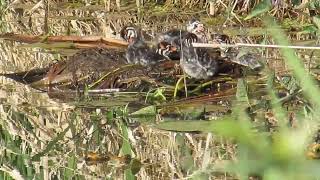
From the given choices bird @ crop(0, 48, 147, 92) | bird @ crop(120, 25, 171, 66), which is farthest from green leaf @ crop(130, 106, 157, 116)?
bird @ crop(120, 25, 171, 66)

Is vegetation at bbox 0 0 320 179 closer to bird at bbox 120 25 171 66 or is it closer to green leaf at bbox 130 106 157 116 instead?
green leaf at bbox 130 106 157 116

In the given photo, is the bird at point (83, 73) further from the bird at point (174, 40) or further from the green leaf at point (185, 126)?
the green leaf at point (185, 126)

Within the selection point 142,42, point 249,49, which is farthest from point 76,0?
point 249,49

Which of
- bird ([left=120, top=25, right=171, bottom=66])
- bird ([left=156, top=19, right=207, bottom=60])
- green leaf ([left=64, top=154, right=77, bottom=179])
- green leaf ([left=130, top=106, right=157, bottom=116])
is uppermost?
bird ([left=156, top=19, right=207, bottom=60])

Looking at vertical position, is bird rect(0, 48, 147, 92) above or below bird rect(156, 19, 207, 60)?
below

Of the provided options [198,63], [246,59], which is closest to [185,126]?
[198,63]

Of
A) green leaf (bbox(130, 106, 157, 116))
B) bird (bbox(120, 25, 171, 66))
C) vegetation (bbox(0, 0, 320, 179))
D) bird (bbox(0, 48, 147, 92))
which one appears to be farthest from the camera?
bird (bbox(120, 25, 171, 66))

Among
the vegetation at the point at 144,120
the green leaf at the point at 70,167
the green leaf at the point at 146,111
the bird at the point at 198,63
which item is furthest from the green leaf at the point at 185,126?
the bird at the point at 198,63
